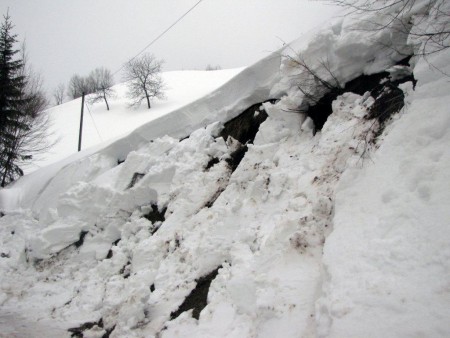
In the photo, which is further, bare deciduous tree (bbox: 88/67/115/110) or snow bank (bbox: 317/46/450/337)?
bare deciduous tree (bbox: 88/67/115/110)

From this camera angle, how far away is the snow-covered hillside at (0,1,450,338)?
1.92 metres

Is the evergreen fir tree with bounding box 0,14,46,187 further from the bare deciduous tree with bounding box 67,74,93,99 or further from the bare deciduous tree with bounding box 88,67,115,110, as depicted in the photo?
the bare deciduous tree with bounding box 67,74,93,99

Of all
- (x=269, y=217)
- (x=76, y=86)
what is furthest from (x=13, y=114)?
(x=76, y=86)

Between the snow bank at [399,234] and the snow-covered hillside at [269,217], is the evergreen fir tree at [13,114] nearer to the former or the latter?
the snow-covered hillside at [269,217]

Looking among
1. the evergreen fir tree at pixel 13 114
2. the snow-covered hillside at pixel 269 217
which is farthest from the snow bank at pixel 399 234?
the evergreen fir tree at pixel 13 114

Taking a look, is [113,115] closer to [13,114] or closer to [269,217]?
[13,114]

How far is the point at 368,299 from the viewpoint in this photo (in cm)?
175

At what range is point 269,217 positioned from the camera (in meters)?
3.61

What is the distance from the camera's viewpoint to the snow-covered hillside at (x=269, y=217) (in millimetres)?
1919

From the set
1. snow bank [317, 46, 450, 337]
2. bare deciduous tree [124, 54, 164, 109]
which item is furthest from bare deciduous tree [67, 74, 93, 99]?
snow bank [317, 46, 450, 337]

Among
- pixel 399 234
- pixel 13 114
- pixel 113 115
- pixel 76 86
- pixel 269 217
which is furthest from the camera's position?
pixel 76 86

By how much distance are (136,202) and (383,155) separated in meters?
5.05

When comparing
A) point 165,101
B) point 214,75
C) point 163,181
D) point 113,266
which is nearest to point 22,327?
point 113,266

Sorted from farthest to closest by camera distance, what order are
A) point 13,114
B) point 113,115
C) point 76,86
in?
point 76,86, point 113,115, point 13,114
